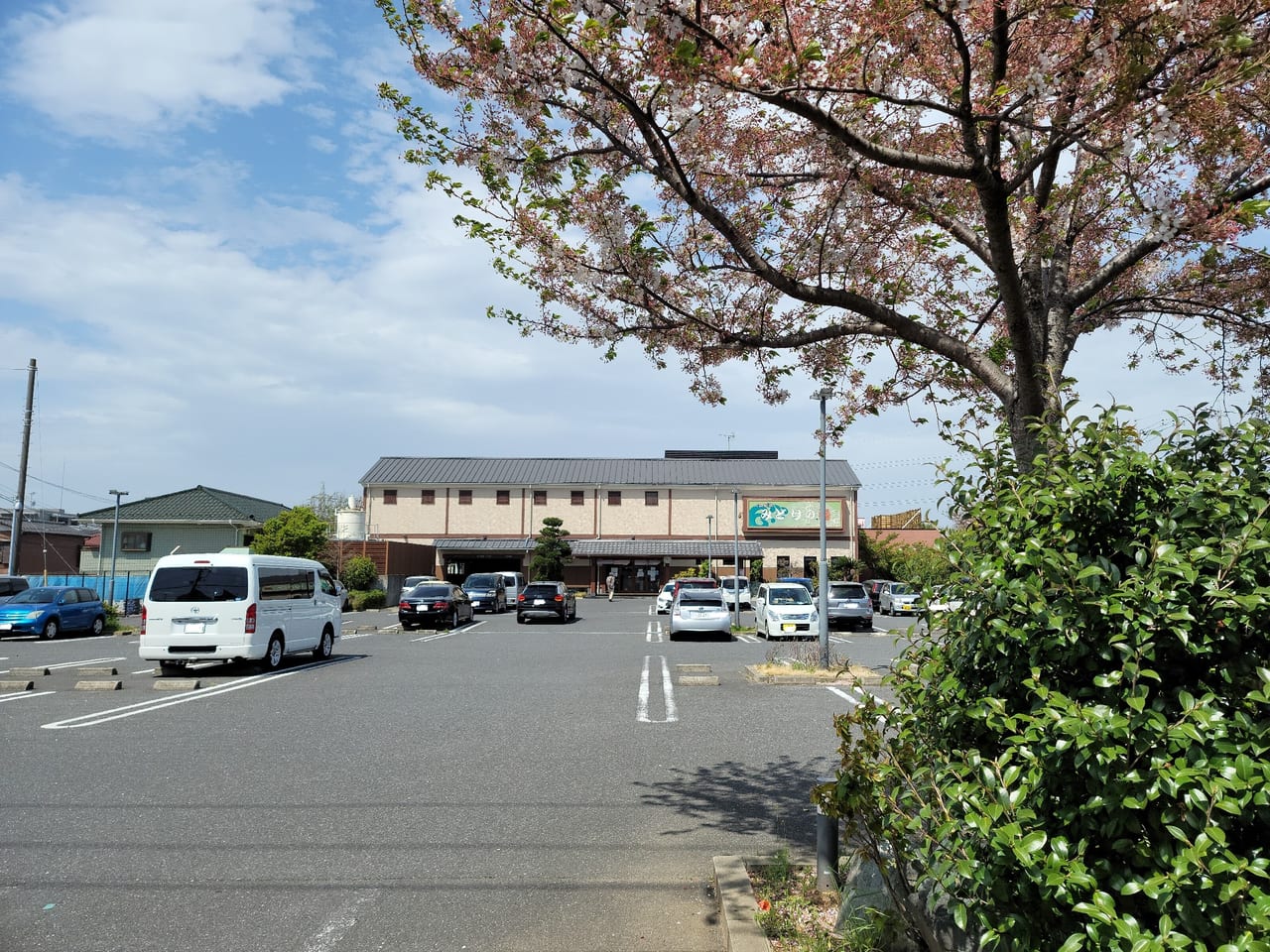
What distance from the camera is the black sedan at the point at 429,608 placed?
29062 millimetres

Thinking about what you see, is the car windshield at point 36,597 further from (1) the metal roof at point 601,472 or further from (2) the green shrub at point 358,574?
(1) the metal roof at point 601,472

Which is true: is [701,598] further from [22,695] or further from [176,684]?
[22,695]

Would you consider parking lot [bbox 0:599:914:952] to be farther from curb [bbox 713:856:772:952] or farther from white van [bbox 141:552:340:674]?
white van [bbox 141:552:340:674]

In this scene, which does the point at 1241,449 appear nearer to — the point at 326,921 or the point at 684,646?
the point at 326,921

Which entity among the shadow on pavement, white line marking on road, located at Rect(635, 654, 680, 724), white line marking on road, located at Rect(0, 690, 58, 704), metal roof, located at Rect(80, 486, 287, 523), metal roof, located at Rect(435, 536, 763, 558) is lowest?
white line marking on road, located at Rect(635, 654, 680, 724)

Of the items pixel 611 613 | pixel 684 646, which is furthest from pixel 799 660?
pixel 611 613

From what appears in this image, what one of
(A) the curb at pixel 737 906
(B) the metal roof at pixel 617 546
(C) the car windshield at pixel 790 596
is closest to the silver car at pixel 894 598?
(C) the car windshield at pixel 790 596

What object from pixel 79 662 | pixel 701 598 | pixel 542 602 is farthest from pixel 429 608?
pixel 79 662

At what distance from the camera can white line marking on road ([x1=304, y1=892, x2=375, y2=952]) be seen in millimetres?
4262

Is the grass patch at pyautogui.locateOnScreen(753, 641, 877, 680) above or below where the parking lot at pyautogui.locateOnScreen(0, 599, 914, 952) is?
above

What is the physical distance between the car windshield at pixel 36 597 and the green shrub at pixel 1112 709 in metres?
27.2

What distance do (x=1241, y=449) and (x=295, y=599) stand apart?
→ 17.0 meters

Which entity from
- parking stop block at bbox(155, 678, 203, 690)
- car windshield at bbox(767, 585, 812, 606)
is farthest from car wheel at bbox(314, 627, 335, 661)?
car windshield at bbox(767, 585, 812, 606)

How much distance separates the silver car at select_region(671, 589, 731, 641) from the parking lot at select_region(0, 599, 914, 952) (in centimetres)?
1066
